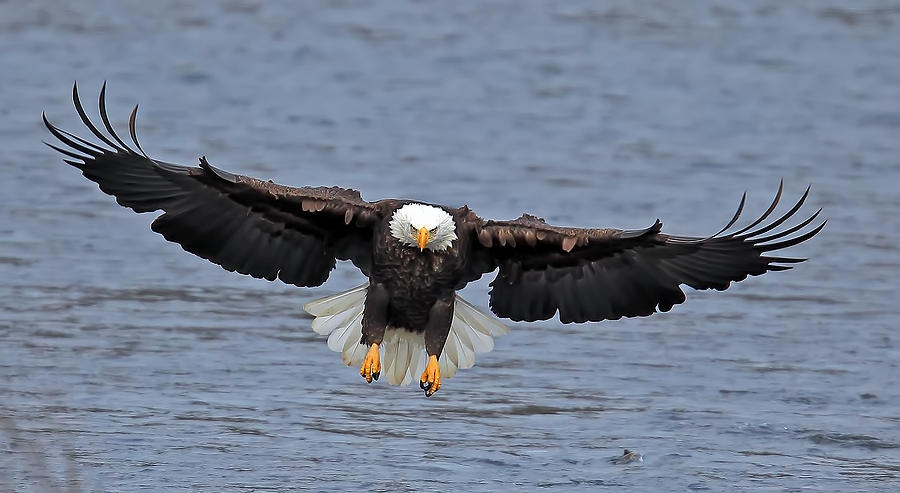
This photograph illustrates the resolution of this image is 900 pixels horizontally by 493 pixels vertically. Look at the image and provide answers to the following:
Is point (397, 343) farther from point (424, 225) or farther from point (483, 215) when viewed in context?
point (483, 215)

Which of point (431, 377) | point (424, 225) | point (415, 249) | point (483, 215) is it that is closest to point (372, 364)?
point (431, 377)

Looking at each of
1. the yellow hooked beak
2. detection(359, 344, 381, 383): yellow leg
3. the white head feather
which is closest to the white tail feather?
detection(359, 344, 381, 383): yellow leg

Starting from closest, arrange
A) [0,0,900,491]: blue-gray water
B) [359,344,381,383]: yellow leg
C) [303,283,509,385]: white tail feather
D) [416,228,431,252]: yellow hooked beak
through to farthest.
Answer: [416,228,431,252]: yellow hooked beak
[0,0,900,491]: blue-gray water
[359,344,381,383]: yellow leg
[303,283,509,385]: white tail feather

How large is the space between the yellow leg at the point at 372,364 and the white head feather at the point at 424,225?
21.4 inches

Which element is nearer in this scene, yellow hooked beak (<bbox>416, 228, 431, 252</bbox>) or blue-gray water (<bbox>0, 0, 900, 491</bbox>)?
yellow hooked beak (<bbox>416, 228, 431, 252</bbox>)

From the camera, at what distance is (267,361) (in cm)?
745

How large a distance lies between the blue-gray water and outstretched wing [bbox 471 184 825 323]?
1.72 ft

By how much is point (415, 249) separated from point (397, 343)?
0.78 metres

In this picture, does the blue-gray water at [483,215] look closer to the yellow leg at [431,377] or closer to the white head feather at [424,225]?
the yellow leg at [431,377]

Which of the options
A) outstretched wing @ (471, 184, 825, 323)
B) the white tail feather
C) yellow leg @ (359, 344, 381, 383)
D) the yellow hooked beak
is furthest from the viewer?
the white tail feather

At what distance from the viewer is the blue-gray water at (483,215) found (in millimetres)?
6426

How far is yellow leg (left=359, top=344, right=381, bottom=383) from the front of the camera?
6578 millimetres

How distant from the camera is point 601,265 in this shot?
6.46 m

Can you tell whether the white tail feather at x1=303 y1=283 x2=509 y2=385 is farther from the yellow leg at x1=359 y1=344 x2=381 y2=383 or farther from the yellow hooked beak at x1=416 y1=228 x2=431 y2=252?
the yellow hooked beak at x1=416 y1=228 x2=431 y2=252
